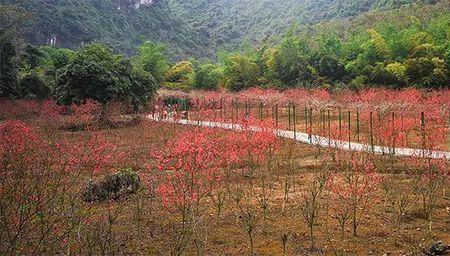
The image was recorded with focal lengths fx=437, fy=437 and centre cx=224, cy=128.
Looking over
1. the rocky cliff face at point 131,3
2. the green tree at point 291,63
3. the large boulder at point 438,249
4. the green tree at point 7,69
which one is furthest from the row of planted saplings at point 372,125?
the rocky cliff face at point 131,3

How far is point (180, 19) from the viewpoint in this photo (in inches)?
3659

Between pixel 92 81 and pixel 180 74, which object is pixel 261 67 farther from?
pixel 92 81

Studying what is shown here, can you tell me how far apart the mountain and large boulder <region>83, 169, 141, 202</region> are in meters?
51.6

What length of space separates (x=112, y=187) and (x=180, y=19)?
86901 mm

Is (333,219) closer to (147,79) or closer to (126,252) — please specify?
(126,252)

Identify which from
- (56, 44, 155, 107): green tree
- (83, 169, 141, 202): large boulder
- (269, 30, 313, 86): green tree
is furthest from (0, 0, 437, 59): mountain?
(83, 169, 141, 202): large boulder

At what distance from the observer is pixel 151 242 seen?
747 centimetres

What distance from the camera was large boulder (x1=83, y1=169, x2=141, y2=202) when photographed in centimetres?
943

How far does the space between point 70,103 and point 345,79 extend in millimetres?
20440

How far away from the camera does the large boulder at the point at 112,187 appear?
9.43m

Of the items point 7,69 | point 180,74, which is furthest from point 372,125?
point 180,74

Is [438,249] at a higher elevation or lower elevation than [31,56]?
lower

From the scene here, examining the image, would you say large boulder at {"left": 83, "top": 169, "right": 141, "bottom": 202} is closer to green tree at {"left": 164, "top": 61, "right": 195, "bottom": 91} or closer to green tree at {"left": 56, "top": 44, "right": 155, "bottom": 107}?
green tree at {"left": 56, "top": 44, "right": 155, "bottom": 107}

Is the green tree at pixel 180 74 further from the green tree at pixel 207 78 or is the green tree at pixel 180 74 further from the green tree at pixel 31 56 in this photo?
the green tree at pixel 31 56
